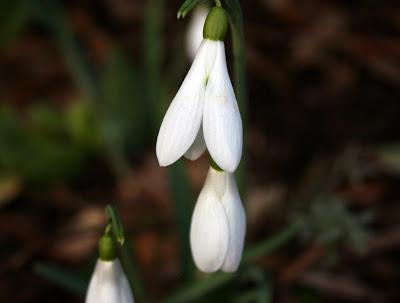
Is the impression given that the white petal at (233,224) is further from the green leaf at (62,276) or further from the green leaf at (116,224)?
the green leaf at (62,276)

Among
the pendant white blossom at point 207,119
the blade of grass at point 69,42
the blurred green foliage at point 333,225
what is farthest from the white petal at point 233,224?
the blade of grass at point 69,42

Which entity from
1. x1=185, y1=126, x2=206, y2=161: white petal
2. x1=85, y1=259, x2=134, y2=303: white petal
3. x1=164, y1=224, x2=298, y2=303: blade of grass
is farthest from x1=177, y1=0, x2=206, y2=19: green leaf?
x1=164, y1=224, x2=298, y2=303: blade of grass

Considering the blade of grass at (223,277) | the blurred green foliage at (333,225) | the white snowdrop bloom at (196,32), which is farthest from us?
the white snowdrop bloom at (196,32)

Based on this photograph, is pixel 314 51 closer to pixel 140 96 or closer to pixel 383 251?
pixel 140 96

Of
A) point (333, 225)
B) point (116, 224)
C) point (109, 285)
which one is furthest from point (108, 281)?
point (333, 225)

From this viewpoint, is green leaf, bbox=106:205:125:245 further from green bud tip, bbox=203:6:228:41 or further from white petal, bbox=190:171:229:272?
green bud tip, bbox=203:6:228:41

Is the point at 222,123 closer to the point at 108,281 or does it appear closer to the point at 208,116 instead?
the point at 208,116
